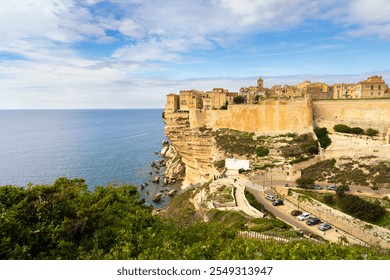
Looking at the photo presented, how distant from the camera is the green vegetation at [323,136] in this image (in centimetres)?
3062

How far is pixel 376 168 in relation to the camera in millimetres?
23438

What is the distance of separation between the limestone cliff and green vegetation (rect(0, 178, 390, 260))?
25804 millimetres

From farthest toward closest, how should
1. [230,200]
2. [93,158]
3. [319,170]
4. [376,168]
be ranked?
[93,158] → [319,170] → [376,168] → [230,200]

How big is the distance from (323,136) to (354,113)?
4.33 meters

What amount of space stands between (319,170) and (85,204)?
912 inches

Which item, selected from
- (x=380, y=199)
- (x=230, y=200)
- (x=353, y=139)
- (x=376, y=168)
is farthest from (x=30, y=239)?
(x=353, y=139)

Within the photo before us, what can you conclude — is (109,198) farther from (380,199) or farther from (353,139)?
(353,139)

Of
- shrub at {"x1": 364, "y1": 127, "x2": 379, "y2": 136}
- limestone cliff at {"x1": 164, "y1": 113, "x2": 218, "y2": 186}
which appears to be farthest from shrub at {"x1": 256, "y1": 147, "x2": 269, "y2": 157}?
shrub at {"x1": 364, "y1": 127, "x2": 379, "y2": 136}

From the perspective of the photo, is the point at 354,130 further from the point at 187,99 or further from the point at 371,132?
the point at 187,99

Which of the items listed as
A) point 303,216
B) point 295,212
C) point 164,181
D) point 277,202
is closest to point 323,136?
point 277,202

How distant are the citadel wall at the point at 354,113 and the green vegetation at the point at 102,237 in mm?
26396

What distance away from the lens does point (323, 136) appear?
32.4 meters

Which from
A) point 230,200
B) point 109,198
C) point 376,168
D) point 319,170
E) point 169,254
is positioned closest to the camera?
point 169,254

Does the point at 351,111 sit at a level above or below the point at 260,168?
above
